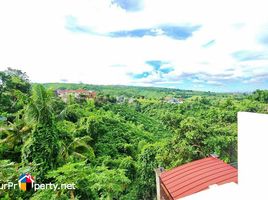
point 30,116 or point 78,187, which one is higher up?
point 30,116

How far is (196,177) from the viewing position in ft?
12.1

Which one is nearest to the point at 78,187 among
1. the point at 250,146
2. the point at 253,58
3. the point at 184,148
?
the point at 184,148

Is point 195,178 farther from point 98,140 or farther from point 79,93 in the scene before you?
point 79,93

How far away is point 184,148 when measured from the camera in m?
6.16

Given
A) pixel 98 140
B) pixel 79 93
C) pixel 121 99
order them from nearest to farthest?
pixel 98 140
pixel 79 93
pixel 121 99

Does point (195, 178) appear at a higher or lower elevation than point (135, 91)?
lower

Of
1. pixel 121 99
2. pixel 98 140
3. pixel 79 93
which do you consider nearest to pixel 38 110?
pixel 98 140

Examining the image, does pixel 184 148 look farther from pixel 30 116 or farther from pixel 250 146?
pixel 250 146

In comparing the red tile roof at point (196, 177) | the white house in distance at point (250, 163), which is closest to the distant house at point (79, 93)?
the red tile roof at point (196, 177)

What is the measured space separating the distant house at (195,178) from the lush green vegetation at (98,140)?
121 cm

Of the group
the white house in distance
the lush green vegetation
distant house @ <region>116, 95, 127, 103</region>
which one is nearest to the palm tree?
the lush green vegetation

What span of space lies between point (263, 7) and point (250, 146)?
545cm

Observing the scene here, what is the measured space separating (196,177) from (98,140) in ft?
19.2

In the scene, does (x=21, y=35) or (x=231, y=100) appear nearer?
(x=21, y=35)
